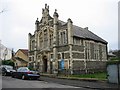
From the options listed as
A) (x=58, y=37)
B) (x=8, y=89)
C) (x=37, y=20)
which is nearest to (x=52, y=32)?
(x=58, y=37)

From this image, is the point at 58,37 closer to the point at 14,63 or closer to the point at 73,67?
the point at 73,67

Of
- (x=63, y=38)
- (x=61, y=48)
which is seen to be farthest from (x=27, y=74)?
(x=63, y=38)

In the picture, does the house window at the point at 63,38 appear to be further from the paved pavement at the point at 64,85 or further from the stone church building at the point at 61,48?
the paved pavement at the point at 64,85

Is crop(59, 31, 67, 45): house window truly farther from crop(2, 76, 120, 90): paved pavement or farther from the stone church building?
crop(2, 76, 120, 90): paved pavement

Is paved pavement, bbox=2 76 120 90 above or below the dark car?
below

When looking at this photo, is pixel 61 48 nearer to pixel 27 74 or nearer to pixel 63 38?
pixel 63 38

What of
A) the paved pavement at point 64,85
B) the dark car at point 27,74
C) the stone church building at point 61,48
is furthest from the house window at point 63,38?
the paved pavement at point 64,85

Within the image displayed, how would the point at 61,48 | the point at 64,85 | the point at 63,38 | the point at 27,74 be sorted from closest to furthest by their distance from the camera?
the point at 64,85
the point at 27,74
the point at 61,48
the point at 63,38

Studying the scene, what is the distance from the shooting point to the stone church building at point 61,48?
38781 mm

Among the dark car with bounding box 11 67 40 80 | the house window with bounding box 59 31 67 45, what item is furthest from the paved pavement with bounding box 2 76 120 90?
the house window with bounding box 59 31 67 45

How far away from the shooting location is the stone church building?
38.8 metres

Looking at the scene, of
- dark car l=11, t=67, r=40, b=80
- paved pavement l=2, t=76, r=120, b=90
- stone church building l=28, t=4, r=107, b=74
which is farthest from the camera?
stone church building l=28, t=4, r=107, b=74

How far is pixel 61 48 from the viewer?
1577 inches

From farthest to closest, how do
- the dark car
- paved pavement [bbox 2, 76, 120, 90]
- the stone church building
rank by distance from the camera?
the stone church building < the dark car < paved pavement [bbox 2, 76, 120, 90]
